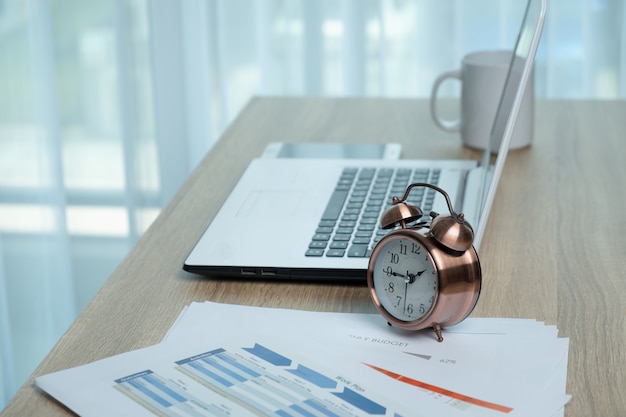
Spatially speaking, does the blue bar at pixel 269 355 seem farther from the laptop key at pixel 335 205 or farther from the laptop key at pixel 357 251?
the laptop key at pixel 335 205

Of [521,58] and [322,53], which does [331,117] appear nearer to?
[521,58]

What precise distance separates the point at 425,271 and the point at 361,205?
298mm

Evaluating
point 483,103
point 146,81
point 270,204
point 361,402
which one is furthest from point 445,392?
point 146,81

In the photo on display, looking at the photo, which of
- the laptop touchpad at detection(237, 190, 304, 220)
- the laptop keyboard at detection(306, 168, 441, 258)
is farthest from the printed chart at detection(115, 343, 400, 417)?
the laptop touchpad at detection(237, 190, 304, 220)

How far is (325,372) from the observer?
0.74 m

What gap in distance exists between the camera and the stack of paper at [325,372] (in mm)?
Result: 696

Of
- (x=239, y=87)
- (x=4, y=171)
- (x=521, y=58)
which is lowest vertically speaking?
(x=4, y=171)

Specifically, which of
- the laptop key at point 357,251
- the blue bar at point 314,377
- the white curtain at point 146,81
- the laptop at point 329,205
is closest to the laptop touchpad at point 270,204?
the laptop at point 329,205

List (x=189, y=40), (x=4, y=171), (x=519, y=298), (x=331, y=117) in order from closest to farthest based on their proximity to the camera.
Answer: (x=519, y=298) → (x=331, y=117) → (x=4, y=171) → (x=189, y=40)

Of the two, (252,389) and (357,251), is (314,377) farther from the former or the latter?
(357,251)

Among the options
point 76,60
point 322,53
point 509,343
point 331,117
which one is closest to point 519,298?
point 509,343

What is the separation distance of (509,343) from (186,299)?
1.02 ft

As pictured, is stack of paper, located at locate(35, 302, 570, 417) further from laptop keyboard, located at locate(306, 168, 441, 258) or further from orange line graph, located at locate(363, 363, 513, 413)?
laptop keyboard, located at locate(306, 168, 441, 258)

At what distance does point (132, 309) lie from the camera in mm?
896
